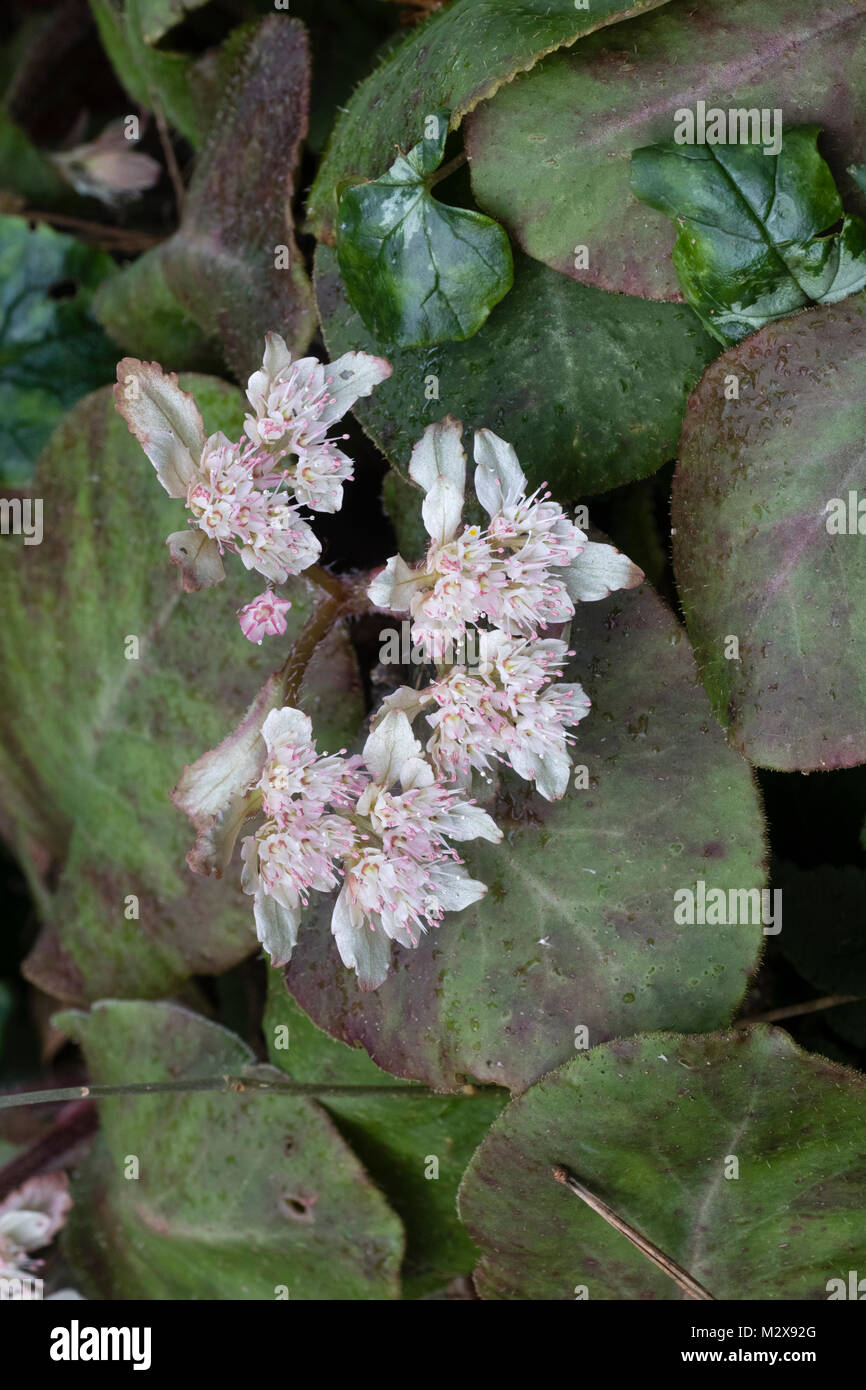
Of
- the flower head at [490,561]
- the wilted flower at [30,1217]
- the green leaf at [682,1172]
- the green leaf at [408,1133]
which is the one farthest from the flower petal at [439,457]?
the wilted flower at [30,1217]

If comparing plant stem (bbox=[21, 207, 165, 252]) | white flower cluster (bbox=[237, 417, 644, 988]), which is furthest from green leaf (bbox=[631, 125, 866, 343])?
plant stem (bbox=[21, 207, 165, 252])

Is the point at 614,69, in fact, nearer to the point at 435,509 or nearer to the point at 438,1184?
the point at 435,509

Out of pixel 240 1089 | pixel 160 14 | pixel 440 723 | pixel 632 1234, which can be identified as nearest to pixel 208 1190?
pixel 240 1089

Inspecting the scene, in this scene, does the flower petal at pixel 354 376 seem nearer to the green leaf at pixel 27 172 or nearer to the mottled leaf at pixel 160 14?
the mottled leaf at pixel 160 14

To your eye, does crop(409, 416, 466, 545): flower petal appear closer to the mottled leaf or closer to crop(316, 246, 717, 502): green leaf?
crop(316, 246, 717, 502): green leaf
